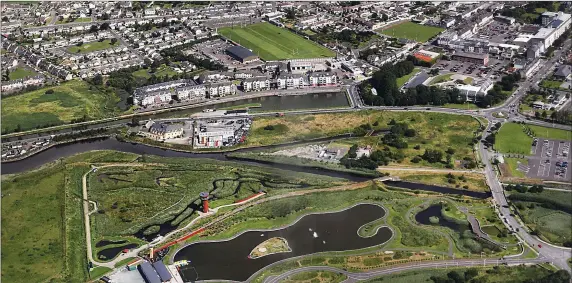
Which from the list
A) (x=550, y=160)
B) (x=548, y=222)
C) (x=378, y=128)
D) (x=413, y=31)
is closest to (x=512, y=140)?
(x=550, y=160)

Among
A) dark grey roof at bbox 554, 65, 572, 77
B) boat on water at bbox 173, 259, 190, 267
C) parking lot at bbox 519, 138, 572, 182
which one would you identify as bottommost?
parking lot at bbox 519, 138, 572, 182

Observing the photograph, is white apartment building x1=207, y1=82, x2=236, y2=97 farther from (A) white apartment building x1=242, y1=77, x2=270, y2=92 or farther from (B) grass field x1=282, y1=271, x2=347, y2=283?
(B) grass field x1=282, y1=271, x2=347, y2=283

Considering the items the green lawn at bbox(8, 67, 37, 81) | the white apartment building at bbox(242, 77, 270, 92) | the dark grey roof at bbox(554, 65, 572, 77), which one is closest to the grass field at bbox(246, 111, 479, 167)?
the white apartment building at bbox(242, 77, 270, 92)

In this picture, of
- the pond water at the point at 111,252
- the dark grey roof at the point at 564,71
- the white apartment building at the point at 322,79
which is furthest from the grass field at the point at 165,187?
the dark grey roof at the point at 564,71

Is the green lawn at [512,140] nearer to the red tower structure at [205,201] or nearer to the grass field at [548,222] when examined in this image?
the grass field at [548,222]

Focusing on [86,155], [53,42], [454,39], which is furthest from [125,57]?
[454,39]

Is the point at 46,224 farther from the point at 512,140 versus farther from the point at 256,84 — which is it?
the point at 512,140

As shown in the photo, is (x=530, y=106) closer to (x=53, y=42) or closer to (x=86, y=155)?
(x=86, y=155)
